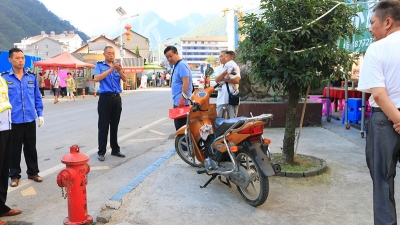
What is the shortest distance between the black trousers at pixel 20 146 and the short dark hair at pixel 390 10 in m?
4.57

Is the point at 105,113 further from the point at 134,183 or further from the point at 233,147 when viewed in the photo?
the point at 233,147

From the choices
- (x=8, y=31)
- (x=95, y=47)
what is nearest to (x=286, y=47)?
(x=95, y=47)

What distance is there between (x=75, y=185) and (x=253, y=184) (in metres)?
1.95

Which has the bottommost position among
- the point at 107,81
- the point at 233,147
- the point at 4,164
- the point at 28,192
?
A: the point at 28,192

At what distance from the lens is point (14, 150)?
501cm

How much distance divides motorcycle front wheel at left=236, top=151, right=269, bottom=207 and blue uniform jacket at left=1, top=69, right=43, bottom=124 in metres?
3.02

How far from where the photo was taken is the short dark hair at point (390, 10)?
107 inches

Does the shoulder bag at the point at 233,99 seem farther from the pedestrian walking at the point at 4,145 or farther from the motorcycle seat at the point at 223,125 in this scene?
the pedestrian walking at the point at 4,145

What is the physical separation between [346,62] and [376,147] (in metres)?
2.61

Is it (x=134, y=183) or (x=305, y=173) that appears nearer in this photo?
(x=134, y=183)

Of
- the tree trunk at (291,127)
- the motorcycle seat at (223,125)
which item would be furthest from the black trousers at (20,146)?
the tree trunk at (291,127)

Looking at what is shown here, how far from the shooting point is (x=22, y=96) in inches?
200

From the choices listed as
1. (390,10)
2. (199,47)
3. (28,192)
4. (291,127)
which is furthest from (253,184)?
(199,47)

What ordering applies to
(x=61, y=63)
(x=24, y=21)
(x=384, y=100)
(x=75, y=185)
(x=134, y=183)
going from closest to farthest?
(x=384, y=100)
(x=75, y=185)
(x=134, y=183)
(x=61, y=63)
(x=24, y=21)
